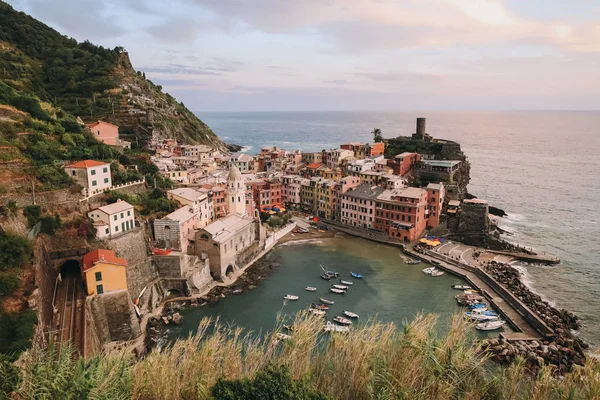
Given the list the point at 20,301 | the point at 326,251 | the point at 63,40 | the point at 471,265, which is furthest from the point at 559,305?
the point at 63,40

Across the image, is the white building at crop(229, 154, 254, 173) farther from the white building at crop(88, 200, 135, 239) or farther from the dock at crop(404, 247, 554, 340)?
the white building at crop(88, 200, 135, 239)

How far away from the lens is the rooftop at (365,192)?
51.7 m

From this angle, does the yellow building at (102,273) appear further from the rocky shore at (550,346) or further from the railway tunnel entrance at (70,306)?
the rocky shore at (550,346)

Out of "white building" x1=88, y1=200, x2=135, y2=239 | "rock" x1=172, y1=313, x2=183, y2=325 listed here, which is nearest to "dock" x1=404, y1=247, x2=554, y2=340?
"rock" x1=172, y1=313, x2=183, y2=325

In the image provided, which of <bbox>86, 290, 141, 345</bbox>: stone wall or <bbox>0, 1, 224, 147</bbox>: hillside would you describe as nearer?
<bbox>86, 290, 141, 345</bbox>: stone wall

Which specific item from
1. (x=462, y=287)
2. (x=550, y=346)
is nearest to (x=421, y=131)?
(x=462, y=287)

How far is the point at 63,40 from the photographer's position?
275ft

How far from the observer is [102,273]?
27406mm

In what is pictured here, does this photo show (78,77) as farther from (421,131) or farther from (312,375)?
(312,375)

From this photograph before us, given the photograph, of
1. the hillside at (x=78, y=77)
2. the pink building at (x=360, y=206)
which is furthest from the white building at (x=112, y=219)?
the hillside at (x=78, y=77)

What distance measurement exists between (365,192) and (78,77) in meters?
57.7

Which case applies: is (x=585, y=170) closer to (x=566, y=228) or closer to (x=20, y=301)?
(x=566, y=228)

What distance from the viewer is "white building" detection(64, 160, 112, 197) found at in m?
35.1

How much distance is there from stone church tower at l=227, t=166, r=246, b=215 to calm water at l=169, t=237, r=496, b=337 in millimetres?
6571
